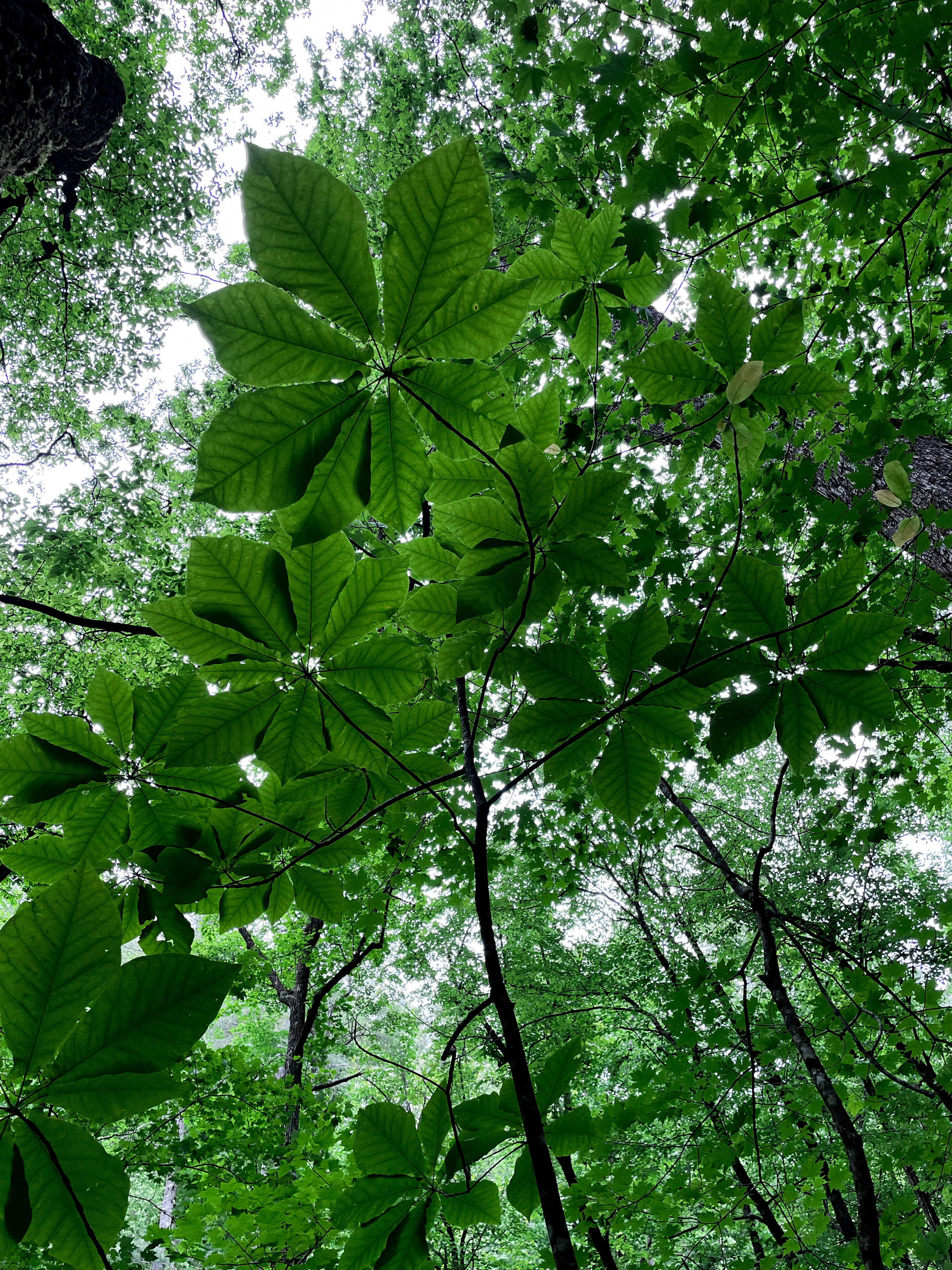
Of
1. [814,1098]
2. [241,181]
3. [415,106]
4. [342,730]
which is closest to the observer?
[241,181]

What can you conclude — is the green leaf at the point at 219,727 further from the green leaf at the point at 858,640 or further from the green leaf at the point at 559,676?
the green leaf at the point at 858,640

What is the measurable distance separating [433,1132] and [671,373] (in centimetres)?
121

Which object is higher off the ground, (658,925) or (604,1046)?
(658,925)

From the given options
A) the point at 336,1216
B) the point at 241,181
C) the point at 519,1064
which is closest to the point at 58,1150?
the point at 519,1064

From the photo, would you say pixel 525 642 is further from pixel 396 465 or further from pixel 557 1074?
pixel 396 465

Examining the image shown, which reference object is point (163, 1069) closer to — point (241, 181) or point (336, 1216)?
point (336, 1216)

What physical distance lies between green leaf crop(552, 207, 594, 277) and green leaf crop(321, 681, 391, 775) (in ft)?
2.52

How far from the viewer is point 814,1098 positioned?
9.66 feet

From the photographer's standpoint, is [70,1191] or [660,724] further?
[660,724]

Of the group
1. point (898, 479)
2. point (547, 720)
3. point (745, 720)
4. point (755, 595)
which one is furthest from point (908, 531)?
point (547, 720)

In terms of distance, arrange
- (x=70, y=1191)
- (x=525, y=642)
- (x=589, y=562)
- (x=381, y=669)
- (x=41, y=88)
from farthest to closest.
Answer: (x=41, y=88), (x=525, y=642), (x=381, y=669), (x=589, y=562), (x=70, y=1191)

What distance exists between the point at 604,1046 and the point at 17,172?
1041 cm

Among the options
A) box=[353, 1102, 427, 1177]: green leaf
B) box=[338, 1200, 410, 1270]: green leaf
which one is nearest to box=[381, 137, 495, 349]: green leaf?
box=[353, 1102, 427, 1177]: green leaf

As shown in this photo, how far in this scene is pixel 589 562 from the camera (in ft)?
2.75
